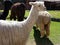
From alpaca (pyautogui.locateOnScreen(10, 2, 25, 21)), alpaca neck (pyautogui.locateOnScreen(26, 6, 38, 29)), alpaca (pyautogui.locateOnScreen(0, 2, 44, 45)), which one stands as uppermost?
alpaca neck (pyautogui.locateOnScreen(26, 6, 38, 29))

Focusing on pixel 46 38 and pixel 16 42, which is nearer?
pixel 16 42

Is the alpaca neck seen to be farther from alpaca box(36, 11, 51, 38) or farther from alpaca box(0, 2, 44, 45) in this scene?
alpaca box(36, 11, 51, 38)

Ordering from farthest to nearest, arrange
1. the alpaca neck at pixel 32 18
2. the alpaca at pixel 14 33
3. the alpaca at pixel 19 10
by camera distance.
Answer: the alpaca at pixel 19 10
the alpaca neck at pixel 32 18
the alpaca at pixel 14 33

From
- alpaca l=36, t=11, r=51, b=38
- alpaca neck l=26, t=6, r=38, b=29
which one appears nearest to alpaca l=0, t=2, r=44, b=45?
alpaca neck l=26, t=6, r=38, b=29

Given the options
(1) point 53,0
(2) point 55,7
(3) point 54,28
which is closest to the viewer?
(3) point 54,28

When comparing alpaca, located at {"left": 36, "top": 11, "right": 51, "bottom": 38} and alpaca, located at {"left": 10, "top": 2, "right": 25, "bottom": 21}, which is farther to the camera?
alpaca, located at {"left": 10, "top": 2, "right": 25, "bottom": 21}

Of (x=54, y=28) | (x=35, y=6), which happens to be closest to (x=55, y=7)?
(x=54, y=28)

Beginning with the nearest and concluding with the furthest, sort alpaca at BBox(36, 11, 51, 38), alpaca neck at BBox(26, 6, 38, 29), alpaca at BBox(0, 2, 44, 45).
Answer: alpaca at BBox(0, 2, 44, 45) → alpaca neck at BBox(26, 6, 38, 29) → alpaca at BBox(36, 11, 51, 38)

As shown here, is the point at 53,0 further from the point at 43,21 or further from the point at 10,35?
the point at 10,35

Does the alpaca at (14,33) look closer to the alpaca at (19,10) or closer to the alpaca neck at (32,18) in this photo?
the alpaca neck at (32,18)

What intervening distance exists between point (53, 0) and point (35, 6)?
1800 centimetres

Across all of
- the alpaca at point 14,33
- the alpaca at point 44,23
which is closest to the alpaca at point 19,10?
the alpaca at point 44,23

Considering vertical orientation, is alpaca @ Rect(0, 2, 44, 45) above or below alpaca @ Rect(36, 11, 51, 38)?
above

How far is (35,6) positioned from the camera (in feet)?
17.4
